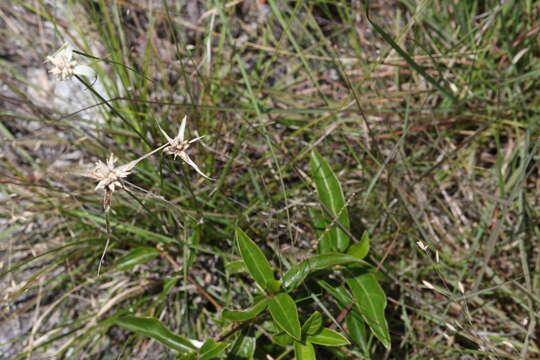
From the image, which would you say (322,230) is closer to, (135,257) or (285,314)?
(285,314)

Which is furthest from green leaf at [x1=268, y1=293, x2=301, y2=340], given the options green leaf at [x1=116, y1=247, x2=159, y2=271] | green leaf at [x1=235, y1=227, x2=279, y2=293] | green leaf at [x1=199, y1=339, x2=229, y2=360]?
green leaf at [x1=116, y1=247, x2=159, y2=271]

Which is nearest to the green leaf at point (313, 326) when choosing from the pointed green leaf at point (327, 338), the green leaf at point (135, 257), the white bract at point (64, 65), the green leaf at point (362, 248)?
the pointed green leaf at point (327, 338)

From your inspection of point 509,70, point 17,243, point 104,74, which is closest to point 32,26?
point 104,74

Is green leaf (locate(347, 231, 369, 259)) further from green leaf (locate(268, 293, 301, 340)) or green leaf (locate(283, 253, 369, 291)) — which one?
green leaf (locate(268, 293, 301, 340))

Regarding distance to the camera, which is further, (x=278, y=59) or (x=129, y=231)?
(x=278, y=59)

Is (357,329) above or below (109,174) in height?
below

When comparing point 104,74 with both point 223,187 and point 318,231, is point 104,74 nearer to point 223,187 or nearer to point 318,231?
point 223,187


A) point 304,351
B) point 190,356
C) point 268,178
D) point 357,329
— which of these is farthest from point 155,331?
point 268,178
